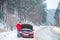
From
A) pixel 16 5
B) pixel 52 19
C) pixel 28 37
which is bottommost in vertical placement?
pixel 28 37

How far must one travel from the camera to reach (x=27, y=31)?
2.99 metres

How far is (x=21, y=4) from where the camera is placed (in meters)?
3.07

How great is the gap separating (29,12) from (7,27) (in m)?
0.35

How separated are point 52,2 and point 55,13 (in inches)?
6.0

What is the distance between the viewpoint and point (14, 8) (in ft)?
10.1

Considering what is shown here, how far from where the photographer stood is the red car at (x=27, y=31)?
2973mm

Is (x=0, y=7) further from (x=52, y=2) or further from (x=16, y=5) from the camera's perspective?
(x=52, y=2)

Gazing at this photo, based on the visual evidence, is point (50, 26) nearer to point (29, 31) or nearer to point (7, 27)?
point (29, 31)

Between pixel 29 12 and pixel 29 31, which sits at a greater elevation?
pixel 29 12

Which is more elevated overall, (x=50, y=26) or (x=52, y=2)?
(x=52, y=2)

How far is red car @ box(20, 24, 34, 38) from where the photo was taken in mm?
2973

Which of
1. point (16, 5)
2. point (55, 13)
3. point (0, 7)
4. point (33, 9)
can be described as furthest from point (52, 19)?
point (0, 7)

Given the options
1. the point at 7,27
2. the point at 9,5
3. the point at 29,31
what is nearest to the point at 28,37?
the point at 29,31

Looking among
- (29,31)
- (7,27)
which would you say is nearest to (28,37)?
(29,31)
